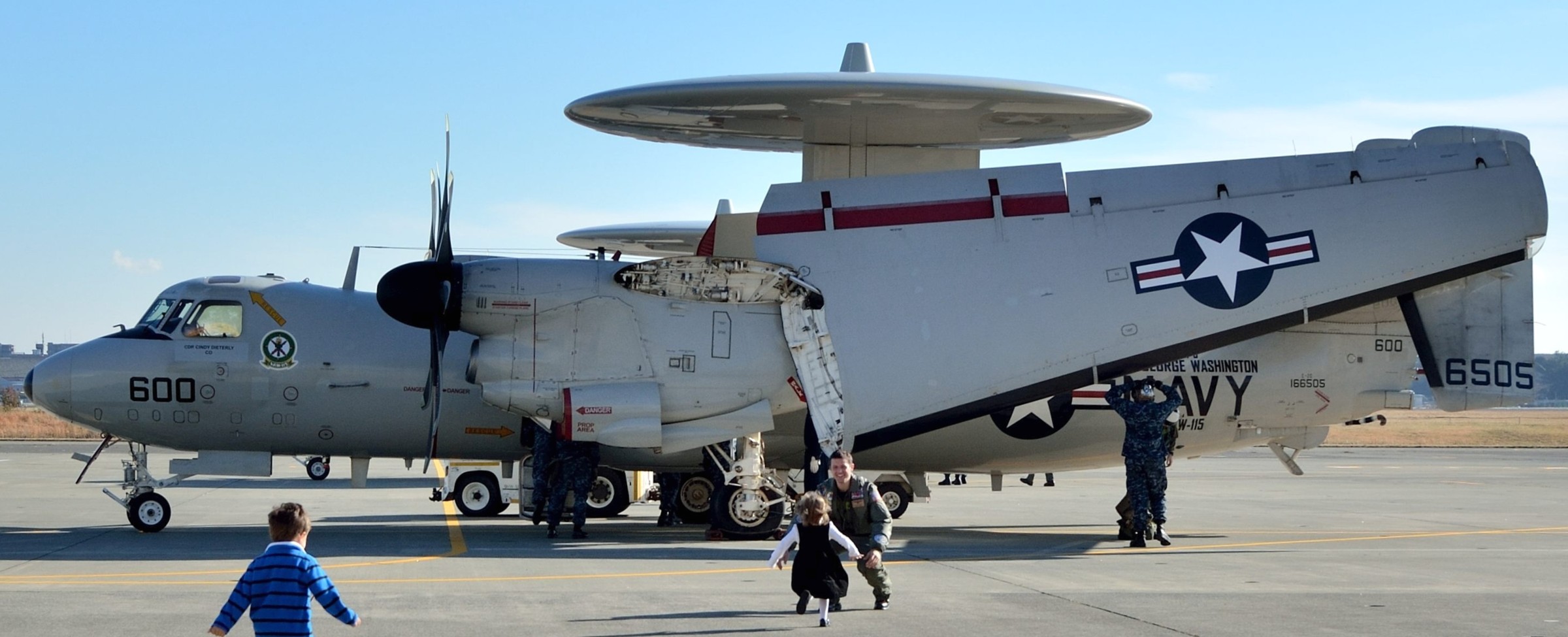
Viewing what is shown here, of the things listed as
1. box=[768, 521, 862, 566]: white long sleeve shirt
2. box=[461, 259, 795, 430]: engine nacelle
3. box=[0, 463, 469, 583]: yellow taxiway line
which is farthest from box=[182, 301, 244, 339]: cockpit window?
box=[768, 521, 862, 566]: white long sleeve shirt

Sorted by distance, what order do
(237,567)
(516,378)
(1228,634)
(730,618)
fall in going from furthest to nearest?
1. (516,378)
2. (237,567)
3. (730,618)
4. (1228,634)

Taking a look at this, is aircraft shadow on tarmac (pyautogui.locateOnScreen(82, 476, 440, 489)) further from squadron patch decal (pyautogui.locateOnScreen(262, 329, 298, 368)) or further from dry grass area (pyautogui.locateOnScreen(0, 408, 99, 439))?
dry grass area (pyautogui.locateOnScreen(0, 408, 99, 439))

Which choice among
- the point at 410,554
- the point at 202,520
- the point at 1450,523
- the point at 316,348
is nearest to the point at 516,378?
the point at 410,554

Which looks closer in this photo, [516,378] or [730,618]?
[730,618]

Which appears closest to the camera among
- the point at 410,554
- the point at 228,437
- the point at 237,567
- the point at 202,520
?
the point at 237,567

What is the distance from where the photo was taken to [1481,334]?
20297mm

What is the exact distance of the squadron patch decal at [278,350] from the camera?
2092cm

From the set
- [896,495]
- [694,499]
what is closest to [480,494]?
[694,499]

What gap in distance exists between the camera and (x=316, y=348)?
69.2 ft

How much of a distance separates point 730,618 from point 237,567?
21.5 ft

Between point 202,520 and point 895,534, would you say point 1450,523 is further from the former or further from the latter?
point 202,520

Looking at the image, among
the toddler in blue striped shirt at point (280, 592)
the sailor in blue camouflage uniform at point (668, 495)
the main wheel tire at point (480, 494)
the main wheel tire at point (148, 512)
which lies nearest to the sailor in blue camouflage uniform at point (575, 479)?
the sailor in blue camouflage uniform at point (668, 495)

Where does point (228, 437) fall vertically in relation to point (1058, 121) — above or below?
below

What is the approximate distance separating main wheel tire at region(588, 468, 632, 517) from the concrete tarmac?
51 cm
